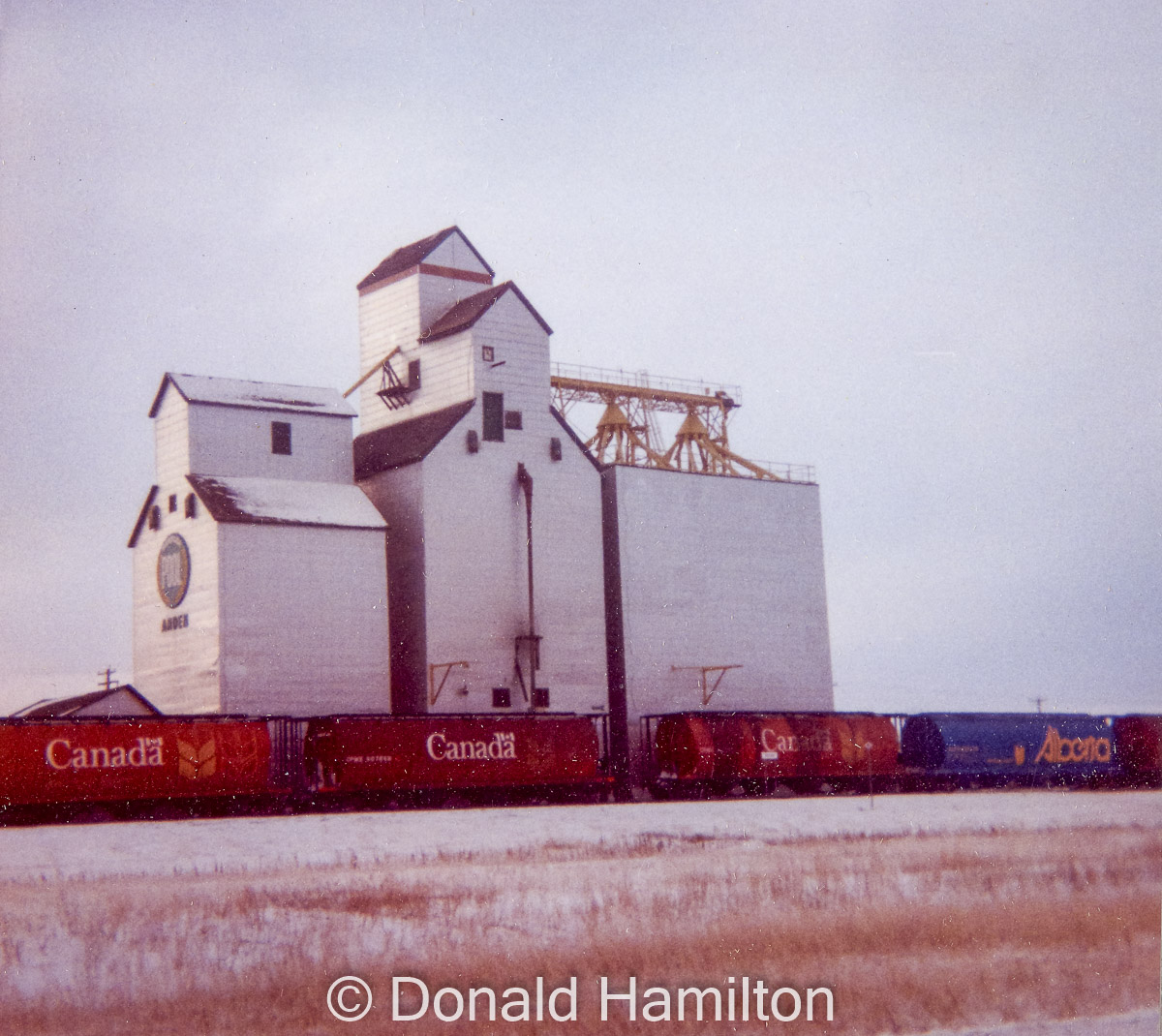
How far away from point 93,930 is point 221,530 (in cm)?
3012

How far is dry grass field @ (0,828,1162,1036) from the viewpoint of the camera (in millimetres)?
15000

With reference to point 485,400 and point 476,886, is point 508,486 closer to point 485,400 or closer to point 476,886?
point 485,400

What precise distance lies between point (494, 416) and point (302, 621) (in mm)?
12352

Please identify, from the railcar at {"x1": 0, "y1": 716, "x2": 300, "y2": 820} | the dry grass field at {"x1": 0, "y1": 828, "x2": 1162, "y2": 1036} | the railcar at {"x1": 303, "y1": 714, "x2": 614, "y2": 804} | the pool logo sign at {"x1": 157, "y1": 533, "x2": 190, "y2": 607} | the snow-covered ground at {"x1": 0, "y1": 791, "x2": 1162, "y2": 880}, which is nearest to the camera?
the dry grass field at {"x1": 0, "y1": 828, "x2": 1162, "y2": 1036}

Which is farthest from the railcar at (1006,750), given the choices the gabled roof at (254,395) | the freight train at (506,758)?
the gabled roof at (254,395)

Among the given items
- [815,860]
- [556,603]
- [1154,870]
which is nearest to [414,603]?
[556,603]

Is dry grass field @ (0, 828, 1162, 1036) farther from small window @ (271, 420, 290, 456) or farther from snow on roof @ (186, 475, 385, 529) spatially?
small window @ (271, 420, 290, 456)

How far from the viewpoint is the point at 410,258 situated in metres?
59.8

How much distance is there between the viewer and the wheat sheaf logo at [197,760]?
39.2m

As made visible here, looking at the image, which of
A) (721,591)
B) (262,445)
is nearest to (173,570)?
(262,445)

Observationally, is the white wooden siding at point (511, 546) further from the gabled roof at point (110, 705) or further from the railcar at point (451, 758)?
the gabled roof at point (110, 705)

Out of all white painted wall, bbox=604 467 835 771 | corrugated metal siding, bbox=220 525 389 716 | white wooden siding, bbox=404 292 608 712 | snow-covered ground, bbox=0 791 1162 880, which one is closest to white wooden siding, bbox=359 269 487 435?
white wooden siding, bbox=404 292 608 712

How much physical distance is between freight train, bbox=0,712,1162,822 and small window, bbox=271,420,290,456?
12496 mm

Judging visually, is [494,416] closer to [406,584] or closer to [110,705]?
[406,584]
